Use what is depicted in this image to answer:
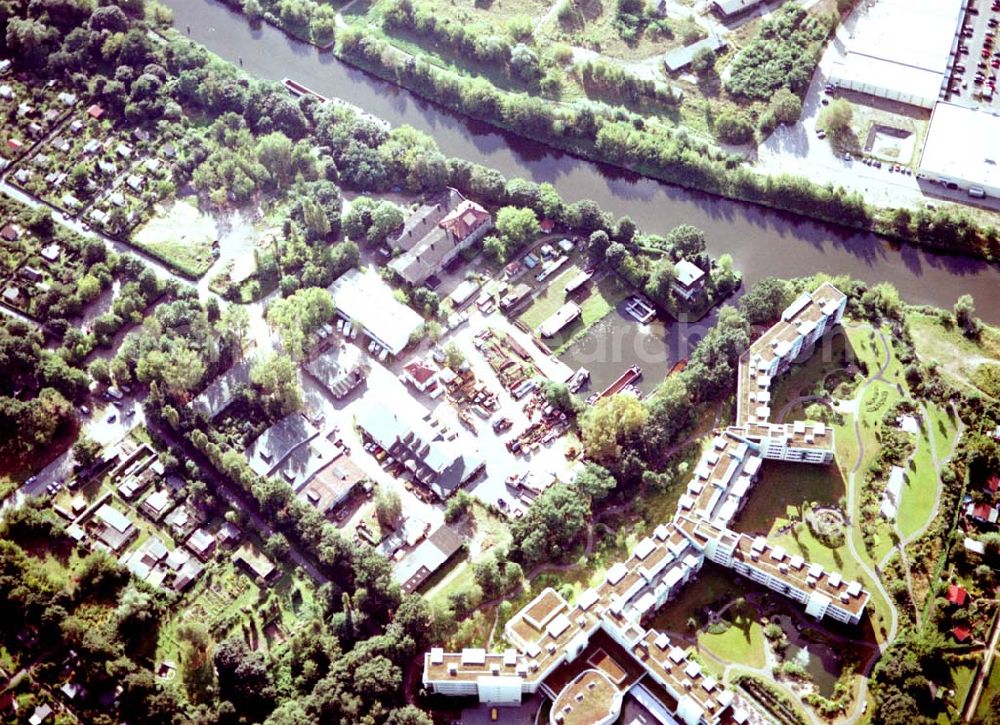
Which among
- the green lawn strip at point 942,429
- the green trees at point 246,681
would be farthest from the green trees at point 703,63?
the green trees at point 246,681

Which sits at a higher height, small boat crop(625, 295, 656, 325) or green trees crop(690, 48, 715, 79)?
green trees crop(690, 48, 715, 79)

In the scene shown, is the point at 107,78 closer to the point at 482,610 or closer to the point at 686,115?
the point at 686,115

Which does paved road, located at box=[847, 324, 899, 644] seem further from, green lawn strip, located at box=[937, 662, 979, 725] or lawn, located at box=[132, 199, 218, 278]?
lawn, located at box=[132, 199, 218, 278]

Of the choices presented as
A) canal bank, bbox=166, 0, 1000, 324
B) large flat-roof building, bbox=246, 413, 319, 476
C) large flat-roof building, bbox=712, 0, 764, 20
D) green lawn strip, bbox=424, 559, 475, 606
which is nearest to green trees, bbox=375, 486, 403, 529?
green lawn strip, bbox=424, 559, 475, 606

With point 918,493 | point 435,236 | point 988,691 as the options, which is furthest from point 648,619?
point 435,236

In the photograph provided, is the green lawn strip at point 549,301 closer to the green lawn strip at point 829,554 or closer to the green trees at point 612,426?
the green trees at point 612,426

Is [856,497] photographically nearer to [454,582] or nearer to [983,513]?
[983,513]
